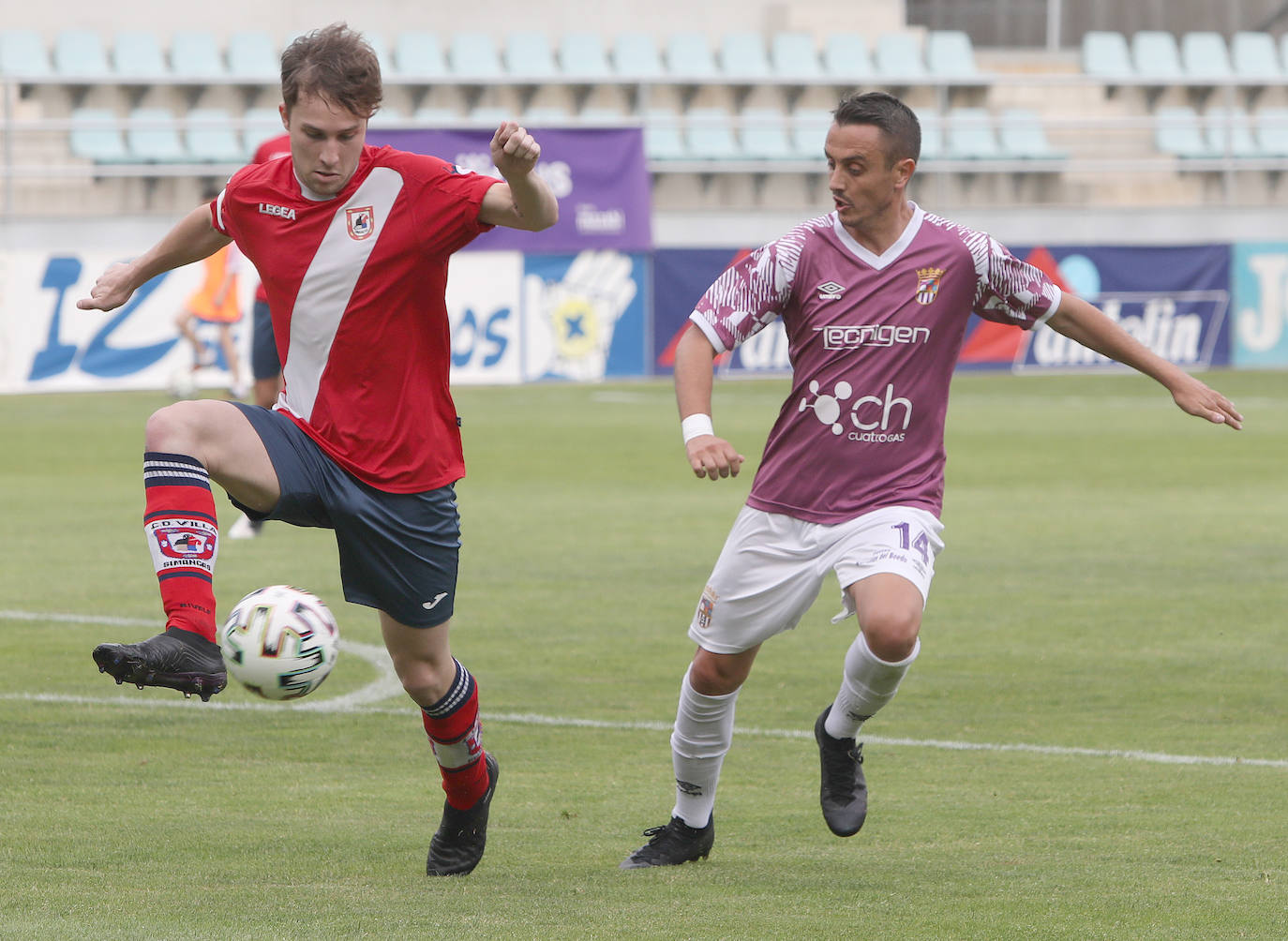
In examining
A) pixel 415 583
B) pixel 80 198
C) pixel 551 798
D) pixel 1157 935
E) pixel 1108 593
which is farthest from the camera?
pixel 80 198

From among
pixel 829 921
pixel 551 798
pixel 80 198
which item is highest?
pixel 829 921

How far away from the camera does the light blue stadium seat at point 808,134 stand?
28.1 meters

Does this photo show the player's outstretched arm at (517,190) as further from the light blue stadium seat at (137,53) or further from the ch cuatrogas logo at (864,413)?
the light blue stadium seat at (137,53)

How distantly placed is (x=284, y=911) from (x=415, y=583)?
2.72ft

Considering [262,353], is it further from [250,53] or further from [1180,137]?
[1180,137]

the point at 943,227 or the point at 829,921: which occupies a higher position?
the point at 943,227

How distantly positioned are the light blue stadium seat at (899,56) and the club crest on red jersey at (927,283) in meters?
25.3

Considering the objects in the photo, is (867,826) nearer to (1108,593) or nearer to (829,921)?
(829,921)

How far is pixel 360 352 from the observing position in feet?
15.1

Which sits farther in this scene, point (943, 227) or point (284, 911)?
point (943, 227)

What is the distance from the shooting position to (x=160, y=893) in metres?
4.39

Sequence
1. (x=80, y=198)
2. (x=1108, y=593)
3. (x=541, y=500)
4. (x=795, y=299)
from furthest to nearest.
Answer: (x=80, y=198) → (x=541, y=500) → (x=1108, y=593) → (x=795, y=299)

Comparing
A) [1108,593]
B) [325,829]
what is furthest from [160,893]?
[1108,593]

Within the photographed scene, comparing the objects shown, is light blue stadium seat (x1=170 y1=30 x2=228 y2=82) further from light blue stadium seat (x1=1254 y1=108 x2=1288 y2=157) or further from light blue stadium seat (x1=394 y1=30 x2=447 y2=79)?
light blue stadium seat (x1=1254 y1=108 x2=1288 y2=157)
